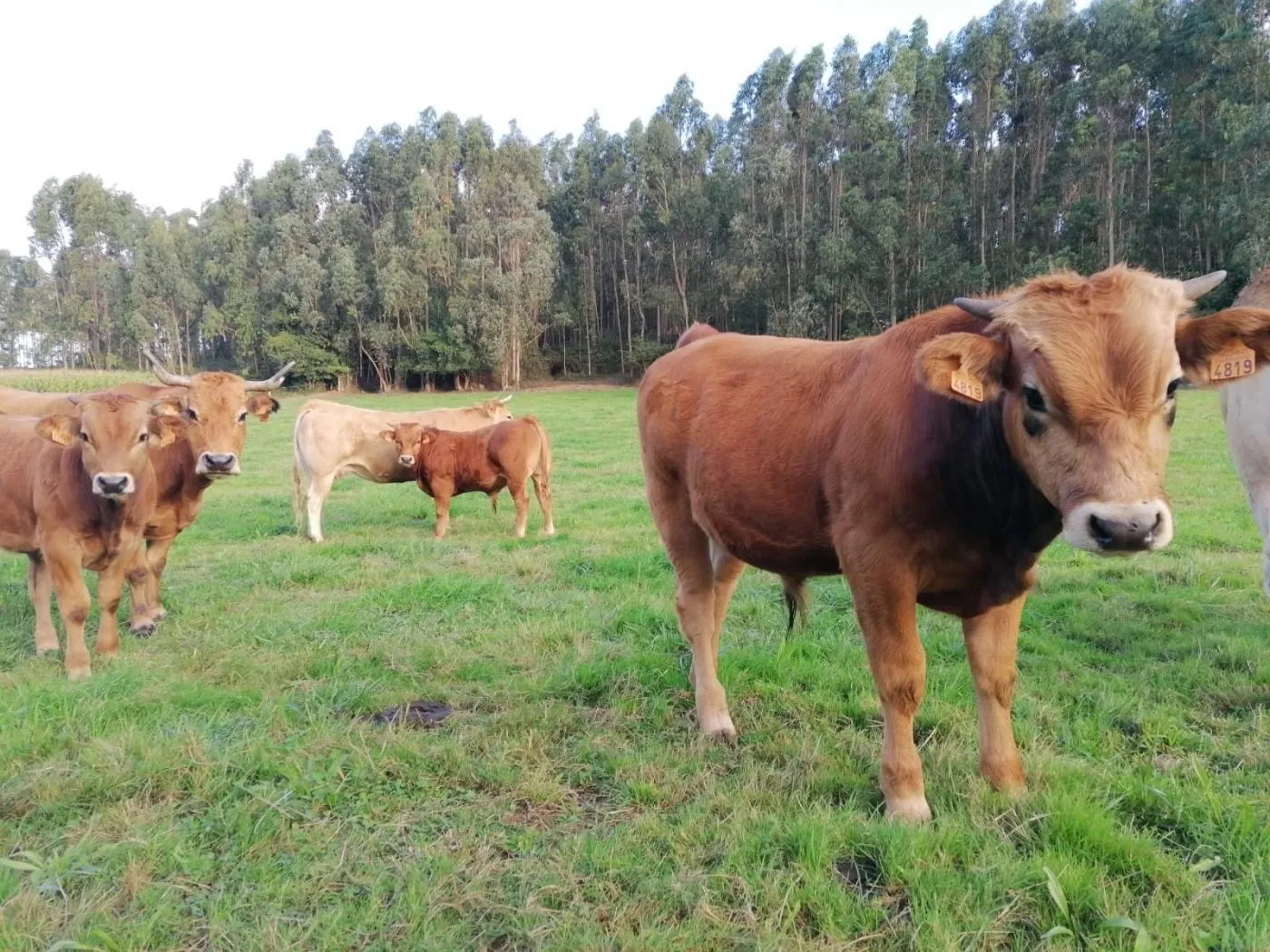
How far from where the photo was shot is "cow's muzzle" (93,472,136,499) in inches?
197

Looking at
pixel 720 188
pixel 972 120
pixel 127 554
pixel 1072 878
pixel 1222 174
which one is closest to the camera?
pixel 1072 878

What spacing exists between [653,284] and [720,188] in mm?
8005

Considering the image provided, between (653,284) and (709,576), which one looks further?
(653,284)

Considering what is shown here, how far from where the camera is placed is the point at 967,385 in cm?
235

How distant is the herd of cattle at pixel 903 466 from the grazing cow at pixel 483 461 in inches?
186

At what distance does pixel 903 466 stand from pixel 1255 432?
3.30 metres

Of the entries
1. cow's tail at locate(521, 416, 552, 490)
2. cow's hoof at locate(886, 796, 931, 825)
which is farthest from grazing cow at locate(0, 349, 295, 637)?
cow's hoof at locate(886, 796, 931, 825)

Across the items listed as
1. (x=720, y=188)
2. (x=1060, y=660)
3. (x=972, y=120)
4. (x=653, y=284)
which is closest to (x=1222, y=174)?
(x=972, y=120)

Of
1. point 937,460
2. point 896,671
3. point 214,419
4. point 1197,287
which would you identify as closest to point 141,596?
point 214,419

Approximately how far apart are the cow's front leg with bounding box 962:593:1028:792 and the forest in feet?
117

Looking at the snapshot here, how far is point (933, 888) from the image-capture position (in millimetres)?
2457

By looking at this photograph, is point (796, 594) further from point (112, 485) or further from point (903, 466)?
point (112, 485)

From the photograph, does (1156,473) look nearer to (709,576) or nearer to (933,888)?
(933,888)

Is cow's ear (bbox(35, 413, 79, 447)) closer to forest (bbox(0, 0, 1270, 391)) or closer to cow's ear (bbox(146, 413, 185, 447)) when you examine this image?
A: cow's ear (bbox(146, 413, 185, 447))
